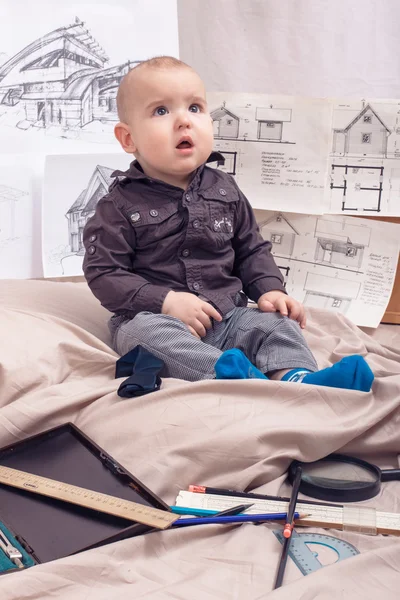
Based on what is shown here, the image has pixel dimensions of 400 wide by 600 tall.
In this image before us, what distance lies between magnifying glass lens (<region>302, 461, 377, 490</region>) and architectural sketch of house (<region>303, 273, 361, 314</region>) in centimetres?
81

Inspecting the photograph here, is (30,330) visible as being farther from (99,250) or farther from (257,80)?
(257,80)

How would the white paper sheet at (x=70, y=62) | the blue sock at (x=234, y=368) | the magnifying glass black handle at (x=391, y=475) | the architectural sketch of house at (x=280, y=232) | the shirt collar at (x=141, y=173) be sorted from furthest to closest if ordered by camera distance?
the architectural sketch of house at (x=280, y=232) < the white paper sheet at (x=70, y=62) < the shirt collar at (x=141, y=173) < the blue sock at (x=234, y=368) < the magnifying glass black handle at (x=391, y=475)

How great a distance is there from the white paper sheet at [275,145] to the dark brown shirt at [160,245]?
0.42 metres

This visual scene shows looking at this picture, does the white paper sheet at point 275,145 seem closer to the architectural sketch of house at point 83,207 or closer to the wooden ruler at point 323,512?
the architectural sketch of house at point 83,207

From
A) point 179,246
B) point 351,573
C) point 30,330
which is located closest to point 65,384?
point 30,330

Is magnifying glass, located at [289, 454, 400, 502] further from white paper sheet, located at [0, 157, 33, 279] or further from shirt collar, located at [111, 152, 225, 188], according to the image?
white paper sheet, located at [0, 157, 33, 279]

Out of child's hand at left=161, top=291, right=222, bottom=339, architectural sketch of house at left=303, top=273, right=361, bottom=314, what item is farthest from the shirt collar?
architectural sketch of house at left=303, top=273, right=361, bottom=314

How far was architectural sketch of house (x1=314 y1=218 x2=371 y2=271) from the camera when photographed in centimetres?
175

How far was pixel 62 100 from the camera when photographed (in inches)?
67.7

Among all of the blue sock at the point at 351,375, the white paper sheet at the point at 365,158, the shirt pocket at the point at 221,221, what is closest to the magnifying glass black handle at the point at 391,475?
the blue sock at the point at 351,375

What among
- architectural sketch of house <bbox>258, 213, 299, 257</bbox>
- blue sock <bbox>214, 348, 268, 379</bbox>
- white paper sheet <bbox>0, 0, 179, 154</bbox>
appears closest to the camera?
blue sock <bbox>214, 348, 268, 379</bbox>

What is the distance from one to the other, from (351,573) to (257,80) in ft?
4.48

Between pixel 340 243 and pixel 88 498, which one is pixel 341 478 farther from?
pixel 340 243

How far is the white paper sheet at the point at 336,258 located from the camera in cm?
172
